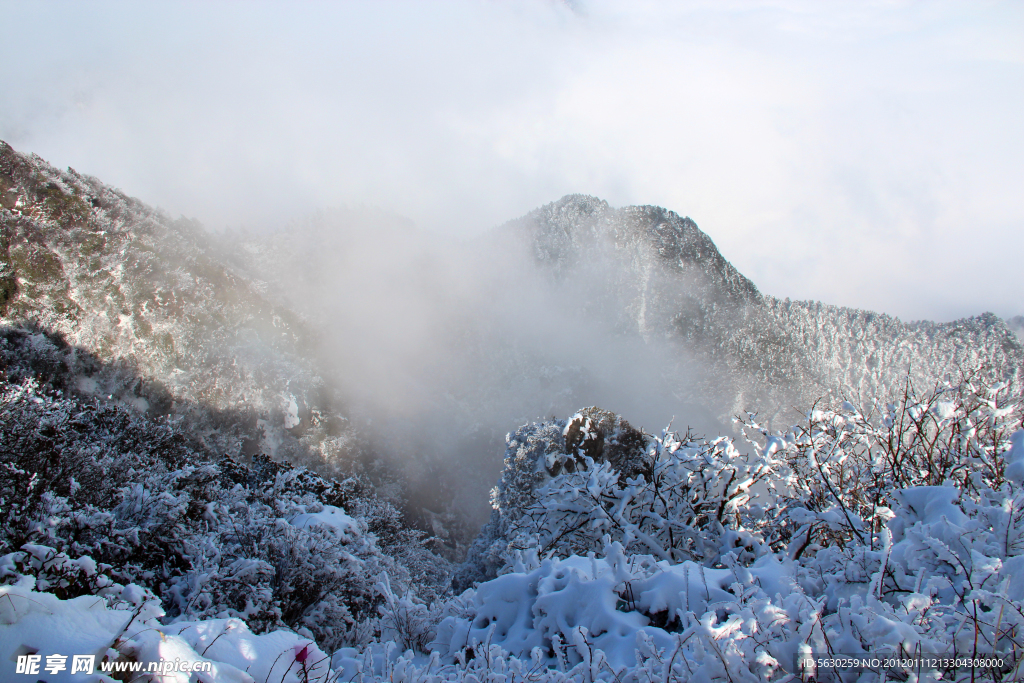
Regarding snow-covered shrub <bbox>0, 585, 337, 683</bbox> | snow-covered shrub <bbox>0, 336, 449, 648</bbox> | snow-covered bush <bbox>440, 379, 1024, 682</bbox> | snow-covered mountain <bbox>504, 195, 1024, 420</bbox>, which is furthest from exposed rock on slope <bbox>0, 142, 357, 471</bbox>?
snow-covered mountain <bbox>504, 195, 1024, 420</bbox>

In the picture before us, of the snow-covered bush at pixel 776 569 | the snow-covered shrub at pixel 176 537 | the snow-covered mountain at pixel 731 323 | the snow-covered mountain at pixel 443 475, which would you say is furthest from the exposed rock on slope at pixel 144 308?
the snow-covered mountain at pixel 731 323

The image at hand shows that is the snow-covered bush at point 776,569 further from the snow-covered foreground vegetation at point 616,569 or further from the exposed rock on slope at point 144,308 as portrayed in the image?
the exposed rock on slope at point 144,308

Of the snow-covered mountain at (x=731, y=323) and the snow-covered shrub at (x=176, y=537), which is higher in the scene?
the snow-covered mountain at (x=731, y=323)

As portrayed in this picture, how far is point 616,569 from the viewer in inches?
129

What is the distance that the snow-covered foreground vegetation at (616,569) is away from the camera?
1.92m

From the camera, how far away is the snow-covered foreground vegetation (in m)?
1.92

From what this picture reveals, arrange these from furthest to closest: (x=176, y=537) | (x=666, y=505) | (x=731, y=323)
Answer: (x=731, y=323) → (x=176, y=537) → (x=666, y=505)

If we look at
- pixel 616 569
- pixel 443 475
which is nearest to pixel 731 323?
pixel 443 475

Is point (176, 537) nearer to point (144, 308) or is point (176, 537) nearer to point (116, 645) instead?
point (116, 645)

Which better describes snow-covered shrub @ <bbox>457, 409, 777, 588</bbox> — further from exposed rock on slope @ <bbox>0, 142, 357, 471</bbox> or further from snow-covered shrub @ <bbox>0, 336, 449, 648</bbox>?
exposed rock on slope @ <bbox>0, 142, 357, 471</bbox>

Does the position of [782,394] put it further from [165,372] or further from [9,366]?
[9,366]

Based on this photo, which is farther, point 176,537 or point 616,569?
point 176,537

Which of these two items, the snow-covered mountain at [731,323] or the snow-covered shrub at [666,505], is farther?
the snow-covered mountain at [731,323]

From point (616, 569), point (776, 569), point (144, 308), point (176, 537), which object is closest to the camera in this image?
point (776, 569)
